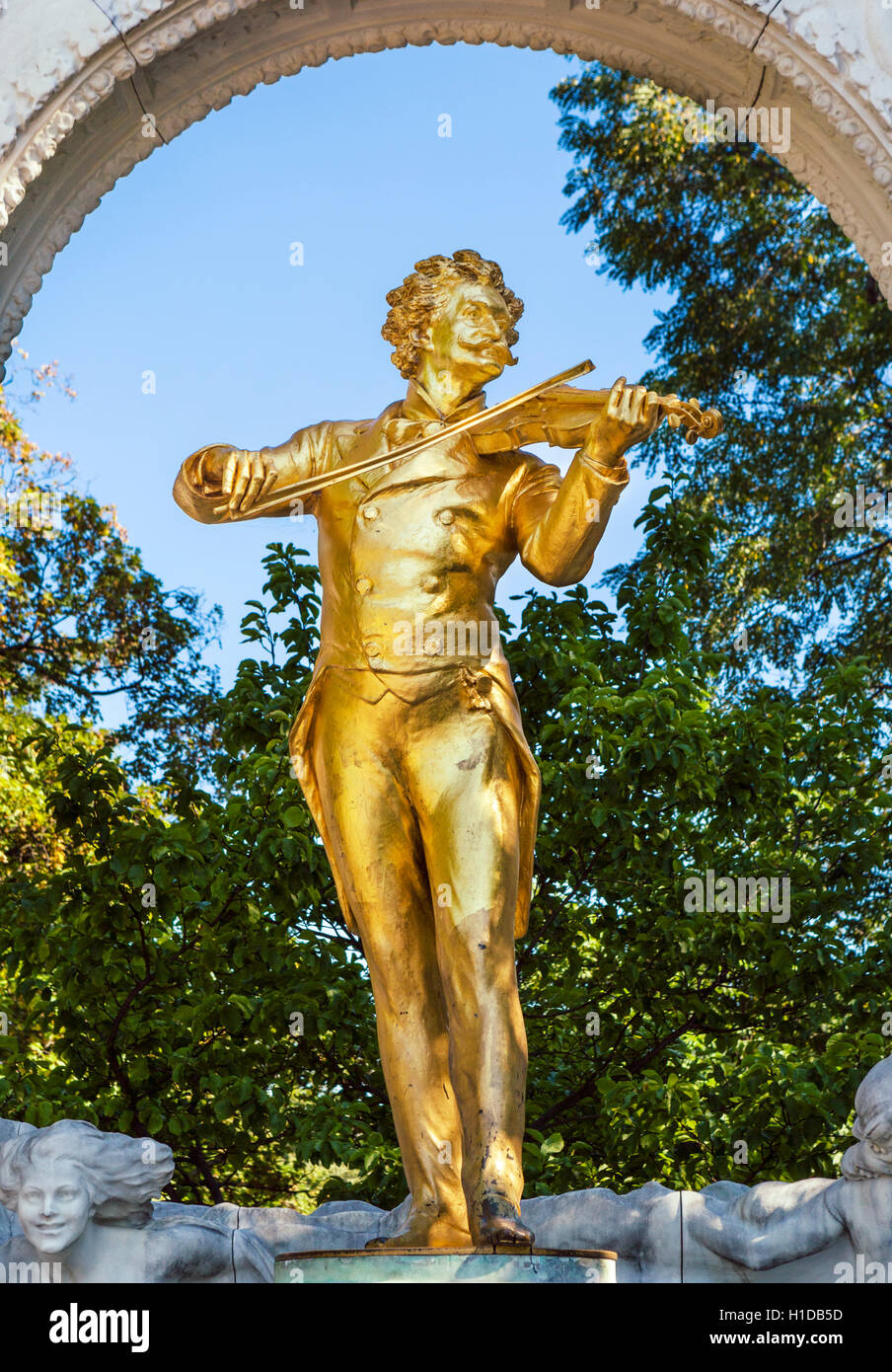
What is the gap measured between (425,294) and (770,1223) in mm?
2610

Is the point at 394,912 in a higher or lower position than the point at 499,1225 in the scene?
higher

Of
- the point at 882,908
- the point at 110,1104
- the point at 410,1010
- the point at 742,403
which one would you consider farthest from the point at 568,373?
the point at 742,403

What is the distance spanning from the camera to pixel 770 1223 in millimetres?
4293

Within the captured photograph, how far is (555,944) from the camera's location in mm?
A: 8625

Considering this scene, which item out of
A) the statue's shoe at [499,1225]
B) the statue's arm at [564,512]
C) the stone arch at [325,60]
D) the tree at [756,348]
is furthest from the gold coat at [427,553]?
the tree at [756,348]

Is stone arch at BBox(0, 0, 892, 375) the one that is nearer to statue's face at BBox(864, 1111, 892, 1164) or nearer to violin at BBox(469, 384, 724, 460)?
violin at BBox(469, 384, 724, 460)

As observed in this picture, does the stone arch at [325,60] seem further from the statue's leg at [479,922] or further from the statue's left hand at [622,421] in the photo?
the statue's leg at [479,922]

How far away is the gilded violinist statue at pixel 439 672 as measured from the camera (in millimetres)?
4004

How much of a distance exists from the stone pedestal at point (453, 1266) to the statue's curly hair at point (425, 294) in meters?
2.31

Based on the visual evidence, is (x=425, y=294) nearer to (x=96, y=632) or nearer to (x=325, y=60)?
(x=325, y=60)

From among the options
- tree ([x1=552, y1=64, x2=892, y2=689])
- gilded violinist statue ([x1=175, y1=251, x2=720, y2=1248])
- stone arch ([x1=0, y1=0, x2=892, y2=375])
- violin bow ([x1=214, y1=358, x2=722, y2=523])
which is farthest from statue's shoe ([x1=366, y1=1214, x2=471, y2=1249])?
tree ([x1=552, y1=64, x2=892, y2=689])

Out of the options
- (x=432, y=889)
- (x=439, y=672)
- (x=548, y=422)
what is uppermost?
(x=548, y=422)

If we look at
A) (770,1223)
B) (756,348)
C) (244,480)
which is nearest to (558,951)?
(770,1223)

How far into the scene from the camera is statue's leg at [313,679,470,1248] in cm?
413
